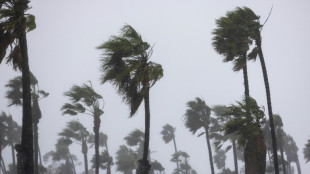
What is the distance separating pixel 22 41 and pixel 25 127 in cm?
299

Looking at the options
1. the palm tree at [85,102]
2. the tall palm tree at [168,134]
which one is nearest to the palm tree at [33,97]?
the palm tree at [85,102]

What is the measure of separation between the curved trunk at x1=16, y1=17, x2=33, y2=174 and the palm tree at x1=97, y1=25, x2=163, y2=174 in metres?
2.68

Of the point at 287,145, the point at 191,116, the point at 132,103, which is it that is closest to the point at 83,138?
the point at 191,116

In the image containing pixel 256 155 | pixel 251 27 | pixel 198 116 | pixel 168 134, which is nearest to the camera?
pixel 256 155

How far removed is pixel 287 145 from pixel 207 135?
44.5m

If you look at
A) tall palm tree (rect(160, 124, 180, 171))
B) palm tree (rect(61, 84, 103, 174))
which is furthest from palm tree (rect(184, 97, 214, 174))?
tall palm tree (rect(160, 124, 180, 171))

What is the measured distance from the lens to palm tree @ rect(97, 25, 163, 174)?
1112cm

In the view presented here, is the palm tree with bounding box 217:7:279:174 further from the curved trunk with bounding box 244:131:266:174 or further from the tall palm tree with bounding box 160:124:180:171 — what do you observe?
the tall palm tree with bounding box 160:124:180:171

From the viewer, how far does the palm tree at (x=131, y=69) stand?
11125mm

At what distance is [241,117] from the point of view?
39.7 feet

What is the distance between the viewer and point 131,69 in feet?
36.5

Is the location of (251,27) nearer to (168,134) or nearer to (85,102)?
(85,102)

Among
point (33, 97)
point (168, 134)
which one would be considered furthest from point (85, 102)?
point (168, 134)

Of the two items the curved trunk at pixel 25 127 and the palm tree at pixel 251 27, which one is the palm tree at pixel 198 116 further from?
the curved trunk at pixel 25 127
